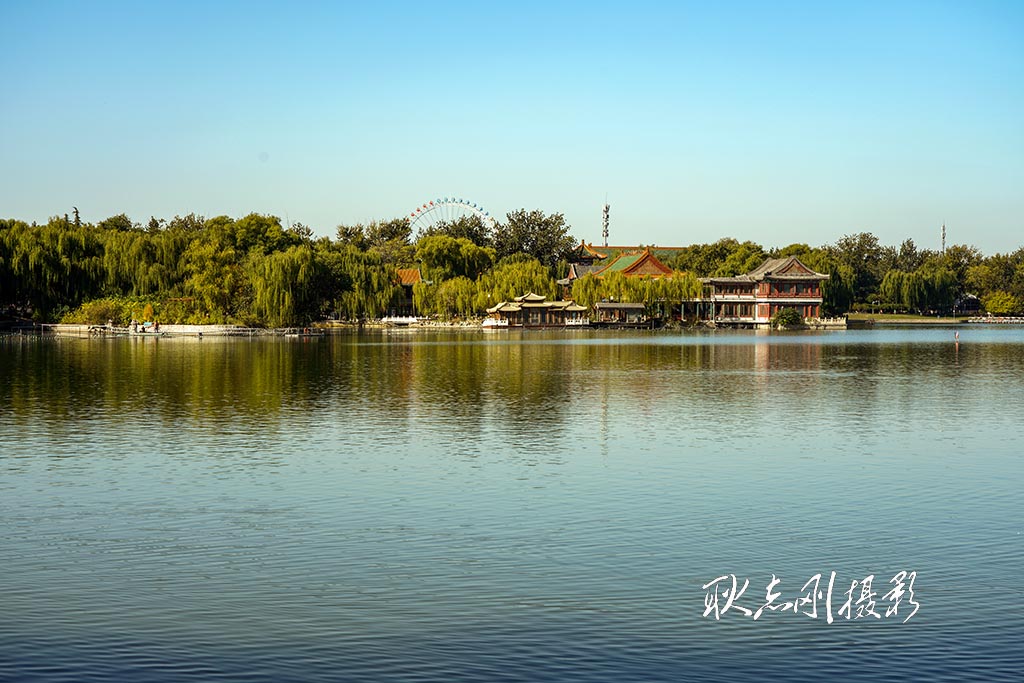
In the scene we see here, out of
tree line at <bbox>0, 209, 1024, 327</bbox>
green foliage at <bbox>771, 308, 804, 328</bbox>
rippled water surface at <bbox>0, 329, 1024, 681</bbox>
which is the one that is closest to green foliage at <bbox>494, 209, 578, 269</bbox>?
tree line at <bbox>0, 209, 1024, 327</bbox>

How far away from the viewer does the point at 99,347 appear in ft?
228

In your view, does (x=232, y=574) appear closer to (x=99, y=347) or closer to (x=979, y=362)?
(x=979, y=362)

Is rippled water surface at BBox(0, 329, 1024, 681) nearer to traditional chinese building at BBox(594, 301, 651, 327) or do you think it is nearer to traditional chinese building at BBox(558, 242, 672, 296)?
traditional chinese building at BBox(594, 301, 651, 327)

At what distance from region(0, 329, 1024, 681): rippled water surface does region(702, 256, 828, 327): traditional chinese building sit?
306 ft

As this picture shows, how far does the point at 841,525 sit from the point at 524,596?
5681 millimetres

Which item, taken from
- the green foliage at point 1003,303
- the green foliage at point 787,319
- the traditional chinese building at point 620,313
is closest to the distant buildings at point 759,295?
the green foliage at point 787,319

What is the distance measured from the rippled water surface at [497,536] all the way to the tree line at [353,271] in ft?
185

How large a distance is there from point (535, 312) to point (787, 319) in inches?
1085

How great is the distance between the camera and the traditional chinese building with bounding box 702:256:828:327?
416ft

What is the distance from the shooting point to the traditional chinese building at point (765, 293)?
127m

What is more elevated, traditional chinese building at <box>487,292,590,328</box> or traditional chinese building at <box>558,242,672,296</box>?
traditional chinese building at <box>558,242,672,296</box>

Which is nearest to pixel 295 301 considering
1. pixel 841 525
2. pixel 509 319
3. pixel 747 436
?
pixel 509 319

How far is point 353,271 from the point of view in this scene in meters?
101

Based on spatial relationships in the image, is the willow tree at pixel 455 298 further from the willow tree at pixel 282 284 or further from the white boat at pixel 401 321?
the willow tree at pixel 282 284
